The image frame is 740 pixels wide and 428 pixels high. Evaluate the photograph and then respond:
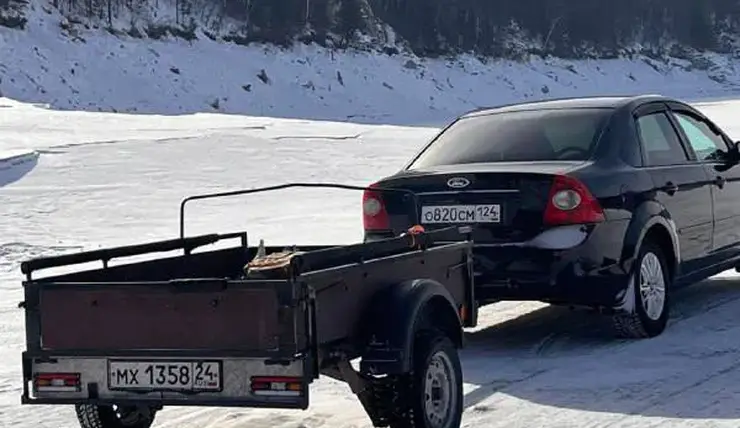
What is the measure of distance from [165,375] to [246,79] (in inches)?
1568

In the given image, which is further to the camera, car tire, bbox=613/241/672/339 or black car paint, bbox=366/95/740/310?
car tire, bbox=613/241/672/339

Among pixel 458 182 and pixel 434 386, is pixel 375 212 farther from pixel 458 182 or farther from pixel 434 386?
pixel 434 386

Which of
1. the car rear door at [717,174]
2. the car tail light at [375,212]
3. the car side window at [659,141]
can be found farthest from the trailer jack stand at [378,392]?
the car rear door at [717,174]

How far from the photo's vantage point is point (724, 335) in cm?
792

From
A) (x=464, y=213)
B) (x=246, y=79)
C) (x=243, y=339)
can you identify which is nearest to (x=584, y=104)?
(x=464, y=213)

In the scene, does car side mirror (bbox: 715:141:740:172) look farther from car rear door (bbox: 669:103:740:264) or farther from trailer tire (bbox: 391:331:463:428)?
trailer tire (bbox: 391:331:463:428)

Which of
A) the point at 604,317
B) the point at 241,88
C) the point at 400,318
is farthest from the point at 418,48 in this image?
the point at 400,318

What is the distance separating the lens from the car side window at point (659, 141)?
324 inches

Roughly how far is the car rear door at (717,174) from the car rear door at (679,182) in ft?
0.34

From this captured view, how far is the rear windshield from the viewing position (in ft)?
26.0

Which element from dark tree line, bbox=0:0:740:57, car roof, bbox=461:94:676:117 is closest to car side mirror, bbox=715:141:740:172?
car roof, bbox=461:94:676:117

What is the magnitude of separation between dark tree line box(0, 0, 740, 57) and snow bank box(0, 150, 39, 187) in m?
23.6

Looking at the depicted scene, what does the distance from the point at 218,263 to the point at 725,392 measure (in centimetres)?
251

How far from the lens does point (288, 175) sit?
20047 millimetres
